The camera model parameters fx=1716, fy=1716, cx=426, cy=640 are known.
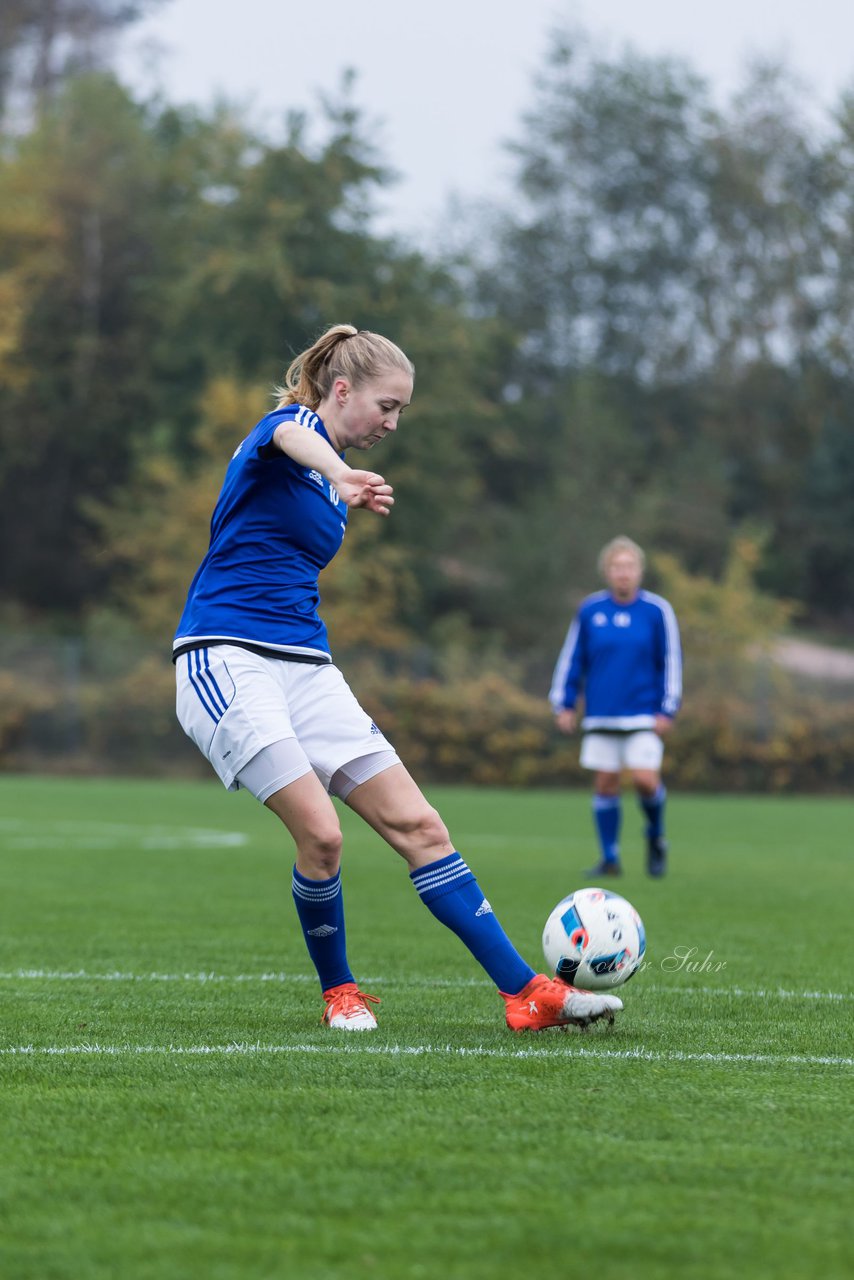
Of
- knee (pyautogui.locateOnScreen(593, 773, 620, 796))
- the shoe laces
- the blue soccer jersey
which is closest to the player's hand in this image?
the blue soccer jersey

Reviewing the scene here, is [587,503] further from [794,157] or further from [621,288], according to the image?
[794,157]

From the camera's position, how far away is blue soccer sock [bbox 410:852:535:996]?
517cm

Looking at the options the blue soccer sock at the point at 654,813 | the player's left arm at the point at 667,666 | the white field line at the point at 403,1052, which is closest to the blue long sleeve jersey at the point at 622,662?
the player's left arm at the point at 667,666

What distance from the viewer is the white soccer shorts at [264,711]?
16.5 ft

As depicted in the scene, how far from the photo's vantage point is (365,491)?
15.0ft

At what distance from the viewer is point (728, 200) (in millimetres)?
55562

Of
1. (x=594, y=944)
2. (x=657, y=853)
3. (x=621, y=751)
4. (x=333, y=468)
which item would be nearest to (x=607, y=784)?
(x=621, y=751)

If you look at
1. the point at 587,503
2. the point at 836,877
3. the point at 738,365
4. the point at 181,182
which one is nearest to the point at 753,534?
the point at 587,503

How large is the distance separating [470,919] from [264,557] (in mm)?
1258

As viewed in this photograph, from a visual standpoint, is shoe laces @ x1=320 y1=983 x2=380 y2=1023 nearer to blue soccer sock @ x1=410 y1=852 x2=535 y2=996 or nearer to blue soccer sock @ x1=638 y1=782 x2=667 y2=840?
blue soccer sock @ x1=410 y1=852 x2=535 y2=996

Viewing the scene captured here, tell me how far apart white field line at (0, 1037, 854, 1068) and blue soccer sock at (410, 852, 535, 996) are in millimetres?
389

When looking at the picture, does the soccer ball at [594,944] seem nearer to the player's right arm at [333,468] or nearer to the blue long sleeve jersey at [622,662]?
the player's right arm at [333,468]

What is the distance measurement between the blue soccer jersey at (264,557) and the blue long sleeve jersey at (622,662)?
7.17m

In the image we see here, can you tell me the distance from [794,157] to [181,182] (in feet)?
66.3
